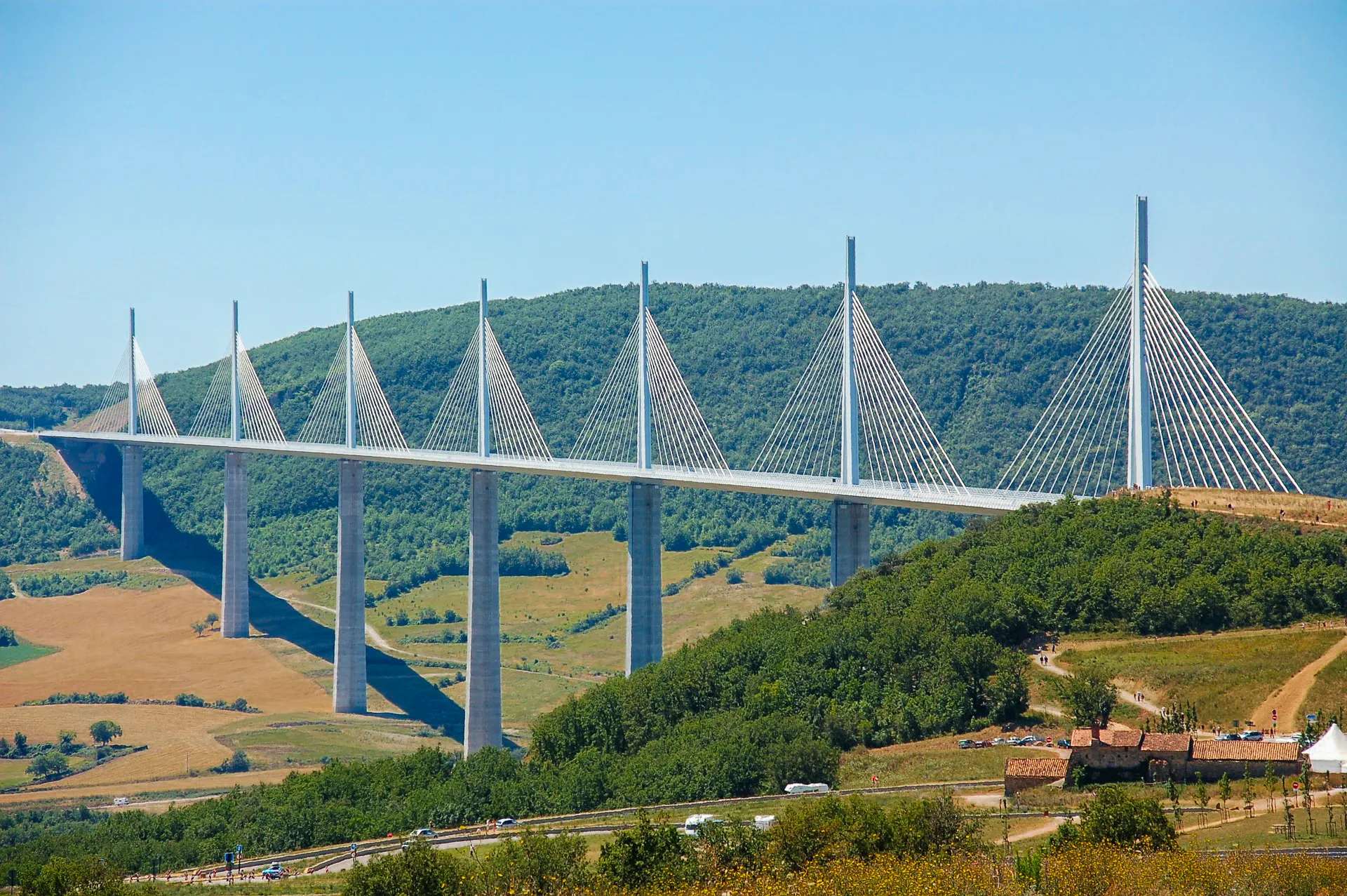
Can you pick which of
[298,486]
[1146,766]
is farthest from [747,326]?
[1146,766]

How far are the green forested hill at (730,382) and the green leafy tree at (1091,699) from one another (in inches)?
1542

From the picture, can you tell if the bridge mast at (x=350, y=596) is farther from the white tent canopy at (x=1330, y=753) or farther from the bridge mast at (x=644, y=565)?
the white tent canopy at (x=1330, y=753)

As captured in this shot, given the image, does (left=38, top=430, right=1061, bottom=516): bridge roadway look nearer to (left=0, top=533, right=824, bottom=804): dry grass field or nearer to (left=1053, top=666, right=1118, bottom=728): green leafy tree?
(left=1053, top=666, right=1118, bottom=728): green leafy tree

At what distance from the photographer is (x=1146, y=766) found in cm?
3500

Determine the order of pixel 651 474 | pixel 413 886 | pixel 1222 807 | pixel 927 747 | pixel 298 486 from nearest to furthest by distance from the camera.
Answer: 1. pixel 413 886
2. pixel 1222 807
3. pixel 927 747
4. pixel 651 474
5. pixel 298 486

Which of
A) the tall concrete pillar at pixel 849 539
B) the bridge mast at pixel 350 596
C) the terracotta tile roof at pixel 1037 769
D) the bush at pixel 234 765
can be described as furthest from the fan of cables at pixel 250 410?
the terracotta tile roof at pixel 1037 769

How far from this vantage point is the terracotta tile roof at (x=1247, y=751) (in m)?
33.6

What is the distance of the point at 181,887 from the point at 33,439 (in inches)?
3596

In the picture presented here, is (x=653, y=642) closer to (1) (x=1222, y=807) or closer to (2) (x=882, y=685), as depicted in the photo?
(2) (x=882, y=685)

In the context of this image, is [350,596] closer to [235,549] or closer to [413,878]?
[235,549]

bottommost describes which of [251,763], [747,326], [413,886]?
[251,763]

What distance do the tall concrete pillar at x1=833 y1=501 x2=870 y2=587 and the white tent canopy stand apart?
68.4ft

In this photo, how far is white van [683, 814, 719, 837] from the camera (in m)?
31.7

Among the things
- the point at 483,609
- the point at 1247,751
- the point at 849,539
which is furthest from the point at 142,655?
the point at 1247,751
